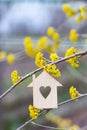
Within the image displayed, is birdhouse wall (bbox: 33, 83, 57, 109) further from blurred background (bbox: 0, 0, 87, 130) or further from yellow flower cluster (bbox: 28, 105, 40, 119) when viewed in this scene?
blurred background (bbox: 0, 0, 87, 130)

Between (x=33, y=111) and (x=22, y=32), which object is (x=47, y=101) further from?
(x=22, y=32)

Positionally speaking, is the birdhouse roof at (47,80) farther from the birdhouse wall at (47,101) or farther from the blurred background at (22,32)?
the blurred background at (22,32)

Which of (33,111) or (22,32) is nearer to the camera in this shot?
(33,111)

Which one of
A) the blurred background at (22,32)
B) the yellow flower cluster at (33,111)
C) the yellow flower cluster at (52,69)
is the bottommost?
the yellow flower cluster at (33,111)

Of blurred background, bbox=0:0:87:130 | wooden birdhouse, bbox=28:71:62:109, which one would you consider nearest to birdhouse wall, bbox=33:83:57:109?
wooden birdhouse, bbox=28:71:62:109

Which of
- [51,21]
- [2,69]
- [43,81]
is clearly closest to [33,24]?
[51,21]

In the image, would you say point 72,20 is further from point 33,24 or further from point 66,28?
point 33,24

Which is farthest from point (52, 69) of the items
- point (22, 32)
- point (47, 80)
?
point (22, 32)

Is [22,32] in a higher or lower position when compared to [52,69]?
higher

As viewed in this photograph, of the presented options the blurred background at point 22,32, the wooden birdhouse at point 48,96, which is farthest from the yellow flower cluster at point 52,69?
the blurred background at point 22,32

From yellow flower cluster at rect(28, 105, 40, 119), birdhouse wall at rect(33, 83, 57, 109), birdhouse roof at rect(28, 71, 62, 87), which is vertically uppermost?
birdhouse roof at rect(28, 71, 62, 87)

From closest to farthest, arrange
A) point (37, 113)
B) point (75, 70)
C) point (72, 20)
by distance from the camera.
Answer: point (37, 113) → point (75, 70) → point (72, 20)
